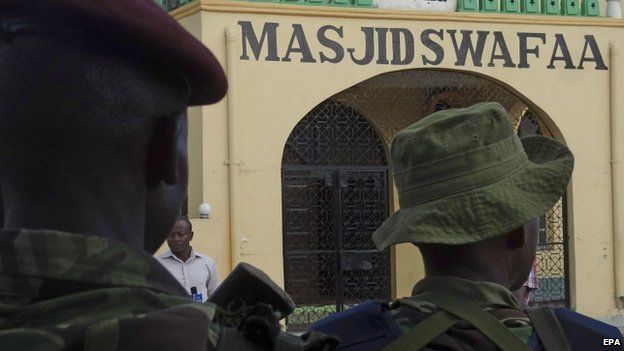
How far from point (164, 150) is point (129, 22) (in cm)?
18

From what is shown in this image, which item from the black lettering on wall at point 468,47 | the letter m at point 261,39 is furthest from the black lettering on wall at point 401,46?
the letter m at point 261,39

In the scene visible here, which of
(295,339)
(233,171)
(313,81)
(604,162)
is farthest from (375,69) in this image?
(295,339)

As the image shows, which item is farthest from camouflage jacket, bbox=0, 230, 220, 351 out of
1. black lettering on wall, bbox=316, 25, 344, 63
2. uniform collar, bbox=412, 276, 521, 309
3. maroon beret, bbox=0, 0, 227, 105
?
black lettering on wall, bbox=316, 25, 344, 63

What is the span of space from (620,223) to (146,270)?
492 inches

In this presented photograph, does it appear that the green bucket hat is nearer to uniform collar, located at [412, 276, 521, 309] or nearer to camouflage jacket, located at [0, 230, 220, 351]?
uniform collar, located at [412, 276, 521, 309]

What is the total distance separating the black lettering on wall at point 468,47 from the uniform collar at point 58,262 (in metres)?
11.5

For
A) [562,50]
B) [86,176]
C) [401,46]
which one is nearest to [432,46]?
[401,46]

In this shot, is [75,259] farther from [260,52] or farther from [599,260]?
Answer: [599,260]

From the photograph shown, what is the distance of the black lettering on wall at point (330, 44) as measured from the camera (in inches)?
487

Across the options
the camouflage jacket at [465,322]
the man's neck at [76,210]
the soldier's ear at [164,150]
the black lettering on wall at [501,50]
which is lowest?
the camouflage jacket at [465,322]

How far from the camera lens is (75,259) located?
5.00ft

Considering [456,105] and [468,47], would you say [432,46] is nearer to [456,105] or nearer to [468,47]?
[468,47]

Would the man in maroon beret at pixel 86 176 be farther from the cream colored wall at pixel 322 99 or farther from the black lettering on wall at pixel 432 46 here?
the black lettering on wall at pixel 432 46

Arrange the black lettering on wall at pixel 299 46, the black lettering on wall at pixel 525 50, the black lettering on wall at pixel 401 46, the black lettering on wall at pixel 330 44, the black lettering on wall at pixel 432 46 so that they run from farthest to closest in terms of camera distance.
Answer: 1. the black lettering on wall at pixel 525 50
2. the black lettering on wall at pixel 432 46
3. the black lettering on wall at pixel 401 46
4. the black lettering on wall at pixel 330 44
5. the black lettering on wall at pixel 299 46
